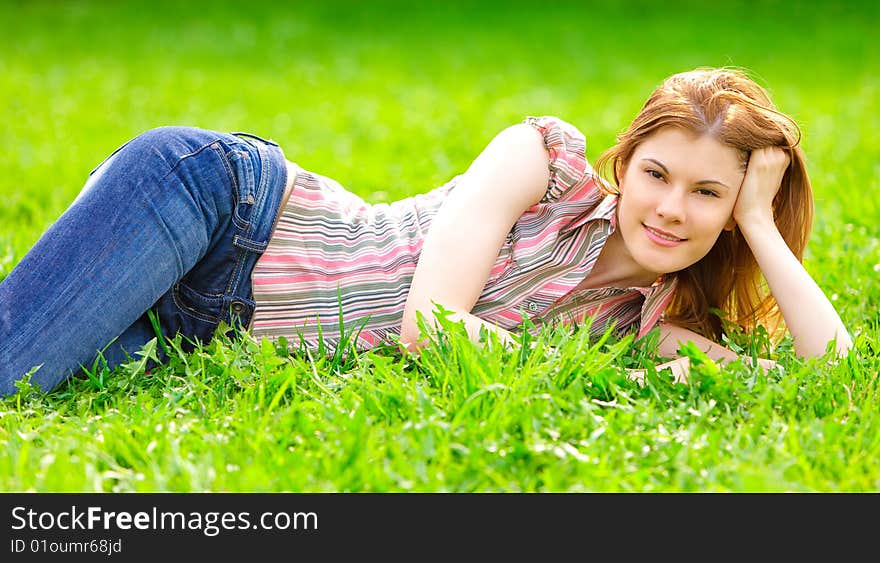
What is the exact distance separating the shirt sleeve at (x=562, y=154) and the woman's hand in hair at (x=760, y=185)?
532mm

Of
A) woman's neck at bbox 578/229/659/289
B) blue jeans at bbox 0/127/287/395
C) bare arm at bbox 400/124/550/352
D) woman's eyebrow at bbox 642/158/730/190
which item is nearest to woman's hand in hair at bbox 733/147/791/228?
woman's eyebrow at bbox 642/158/730/190

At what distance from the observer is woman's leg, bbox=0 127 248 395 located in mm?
3037

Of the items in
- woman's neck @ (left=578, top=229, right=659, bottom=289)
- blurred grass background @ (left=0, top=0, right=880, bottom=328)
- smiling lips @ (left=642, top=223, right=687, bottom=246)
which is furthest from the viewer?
blurred grass background @ (left=0, top=0, right=880, bottom=328)

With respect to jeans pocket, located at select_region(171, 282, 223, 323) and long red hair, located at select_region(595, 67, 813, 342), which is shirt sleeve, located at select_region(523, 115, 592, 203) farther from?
jeans pocket, located at select_region(171, 282, 223, 323)

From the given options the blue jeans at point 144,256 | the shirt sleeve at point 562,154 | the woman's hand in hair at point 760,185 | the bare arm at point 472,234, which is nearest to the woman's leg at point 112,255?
the blue jeans at point 144,256

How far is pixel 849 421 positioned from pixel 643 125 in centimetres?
111

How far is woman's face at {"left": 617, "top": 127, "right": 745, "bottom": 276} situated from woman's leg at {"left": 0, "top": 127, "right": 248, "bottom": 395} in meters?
1.34

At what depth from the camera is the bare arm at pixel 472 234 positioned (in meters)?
3.21

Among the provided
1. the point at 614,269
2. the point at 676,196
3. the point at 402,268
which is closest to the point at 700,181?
the point at 676,196

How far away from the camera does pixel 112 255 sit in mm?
3100

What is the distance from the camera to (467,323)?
3174 mm

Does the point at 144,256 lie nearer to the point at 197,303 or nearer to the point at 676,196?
the point at 197,303

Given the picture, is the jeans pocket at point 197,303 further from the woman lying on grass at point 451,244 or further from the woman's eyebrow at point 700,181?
the woman's eyebrow at point 700,181
